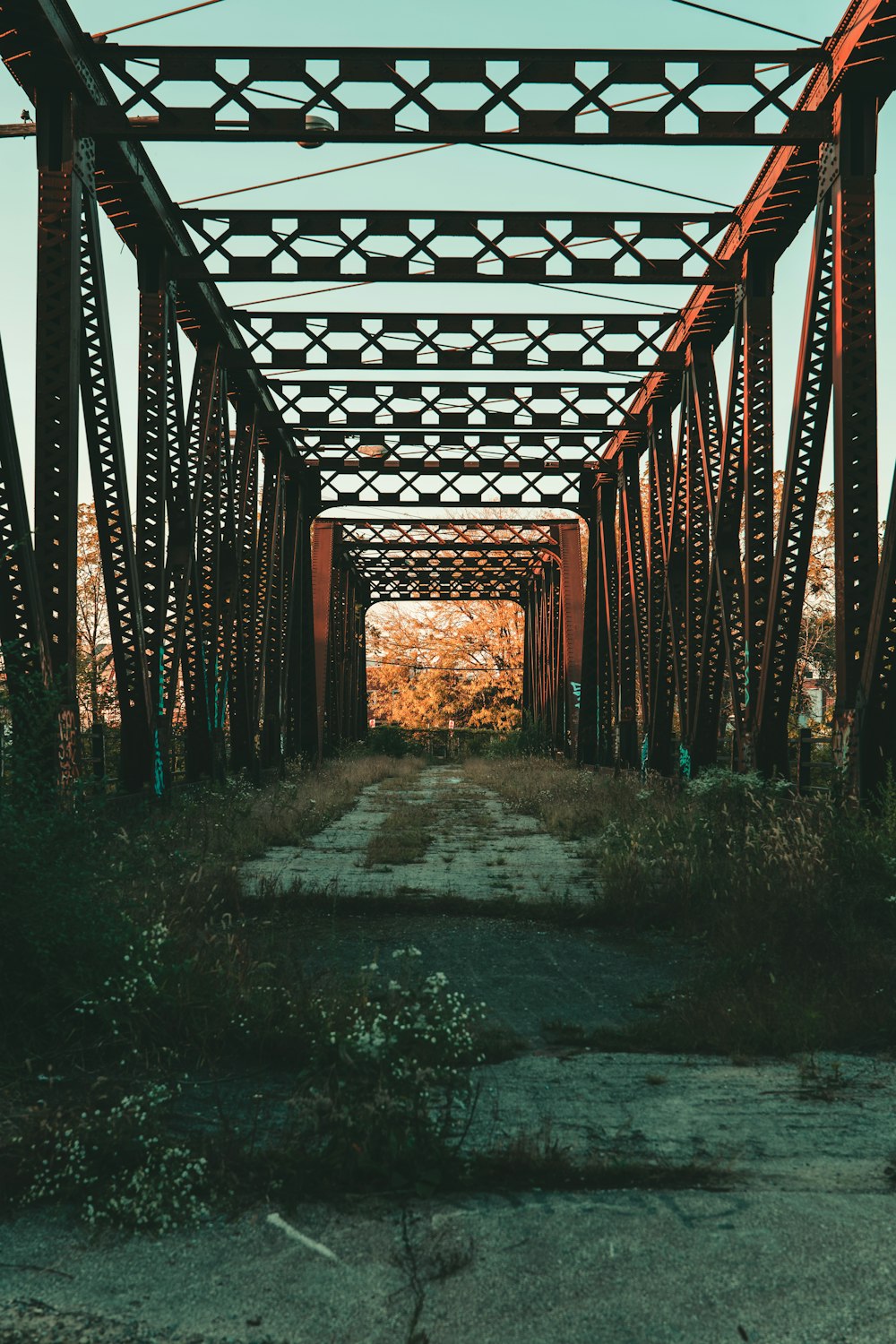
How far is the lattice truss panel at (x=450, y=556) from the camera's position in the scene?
32750 mm

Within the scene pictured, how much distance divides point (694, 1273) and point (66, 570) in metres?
7.97

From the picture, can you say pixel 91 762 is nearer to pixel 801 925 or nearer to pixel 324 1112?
pixel 801 925

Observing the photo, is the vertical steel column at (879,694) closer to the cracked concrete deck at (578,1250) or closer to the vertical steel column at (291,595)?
the cracked concrete deck at (578,1250)

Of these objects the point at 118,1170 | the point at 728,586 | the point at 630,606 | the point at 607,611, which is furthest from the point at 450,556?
the point at 118,1170

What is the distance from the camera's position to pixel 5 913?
4.73m

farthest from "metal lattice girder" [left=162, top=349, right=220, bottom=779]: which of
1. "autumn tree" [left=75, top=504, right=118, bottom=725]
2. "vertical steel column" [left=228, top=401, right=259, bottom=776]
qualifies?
"autumn tree" [left=75, top=504, right=118, bottom=725]

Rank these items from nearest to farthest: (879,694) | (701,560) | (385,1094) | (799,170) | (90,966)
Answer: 1. (385,1094)
2. (90,966)
3. (879,694)
4. (799,170)
5. (701,560)

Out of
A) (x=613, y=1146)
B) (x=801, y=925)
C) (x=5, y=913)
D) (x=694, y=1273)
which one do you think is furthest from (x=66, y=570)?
(x=694, y=1273)

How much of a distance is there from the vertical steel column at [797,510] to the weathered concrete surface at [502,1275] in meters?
8.58

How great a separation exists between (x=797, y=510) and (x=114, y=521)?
7075 millimetres

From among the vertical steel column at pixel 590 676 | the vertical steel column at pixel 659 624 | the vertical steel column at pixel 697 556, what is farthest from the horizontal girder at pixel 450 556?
the vertical steel column at pixel 697 556

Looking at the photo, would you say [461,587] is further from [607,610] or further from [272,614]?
[272,614]

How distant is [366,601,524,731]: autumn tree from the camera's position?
5634cm

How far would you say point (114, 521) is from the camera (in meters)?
11.9
